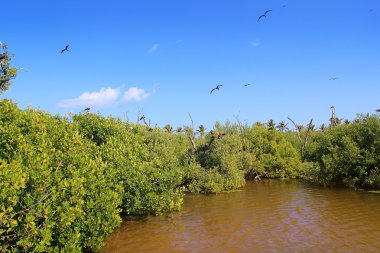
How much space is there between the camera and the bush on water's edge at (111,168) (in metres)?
8.48

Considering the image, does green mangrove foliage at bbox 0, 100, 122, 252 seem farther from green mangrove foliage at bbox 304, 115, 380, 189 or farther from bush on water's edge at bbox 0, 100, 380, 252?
green mangrove foliage at bbox 304, 115, 380, 189

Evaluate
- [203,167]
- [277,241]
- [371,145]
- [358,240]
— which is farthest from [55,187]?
[371,145]

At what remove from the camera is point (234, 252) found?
1262 centimetres

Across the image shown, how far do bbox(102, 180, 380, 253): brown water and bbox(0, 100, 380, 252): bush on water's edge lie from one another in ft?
3.84

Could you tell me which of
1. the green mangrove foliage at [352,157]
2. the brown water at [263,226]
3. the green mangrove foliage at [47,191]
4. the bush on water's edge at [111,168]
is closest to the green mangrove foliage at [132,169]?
the bush on water's edge at [111,168]

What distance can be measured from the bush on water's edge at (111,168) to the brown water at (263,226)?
117cm

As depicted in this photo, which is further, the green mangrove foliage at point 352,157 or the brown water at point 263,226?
the green mangrove foliage at point 352,157

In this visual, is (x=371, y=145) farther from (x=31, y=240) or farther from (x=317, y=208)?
(x=31, y=240)

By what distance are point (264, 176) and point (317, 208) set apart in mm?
12284

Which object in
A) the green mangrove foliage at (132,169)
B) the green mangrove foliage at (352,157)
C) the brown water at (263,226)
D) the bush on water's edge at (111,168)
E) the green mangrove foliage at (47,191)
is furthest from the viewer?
the green mangrove foliage at (352,157)

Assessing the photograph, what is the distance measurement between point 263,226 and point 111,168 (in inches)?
303

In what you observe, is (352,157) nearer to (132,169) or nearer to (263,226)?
(263,226)

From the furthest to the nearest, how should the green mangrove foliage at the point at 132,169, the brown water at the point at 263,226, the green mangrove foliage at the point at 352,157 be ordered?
the green mangrove foliage at the point at 352,157 < the green mangrove foliage at the point at 132,169 < the brown water at the point at 263,226

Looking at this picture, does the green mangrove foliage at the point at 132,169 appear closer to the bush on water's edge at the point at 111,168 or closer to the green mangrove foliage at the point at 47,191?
the bush on water's edge at the point at 111,168
